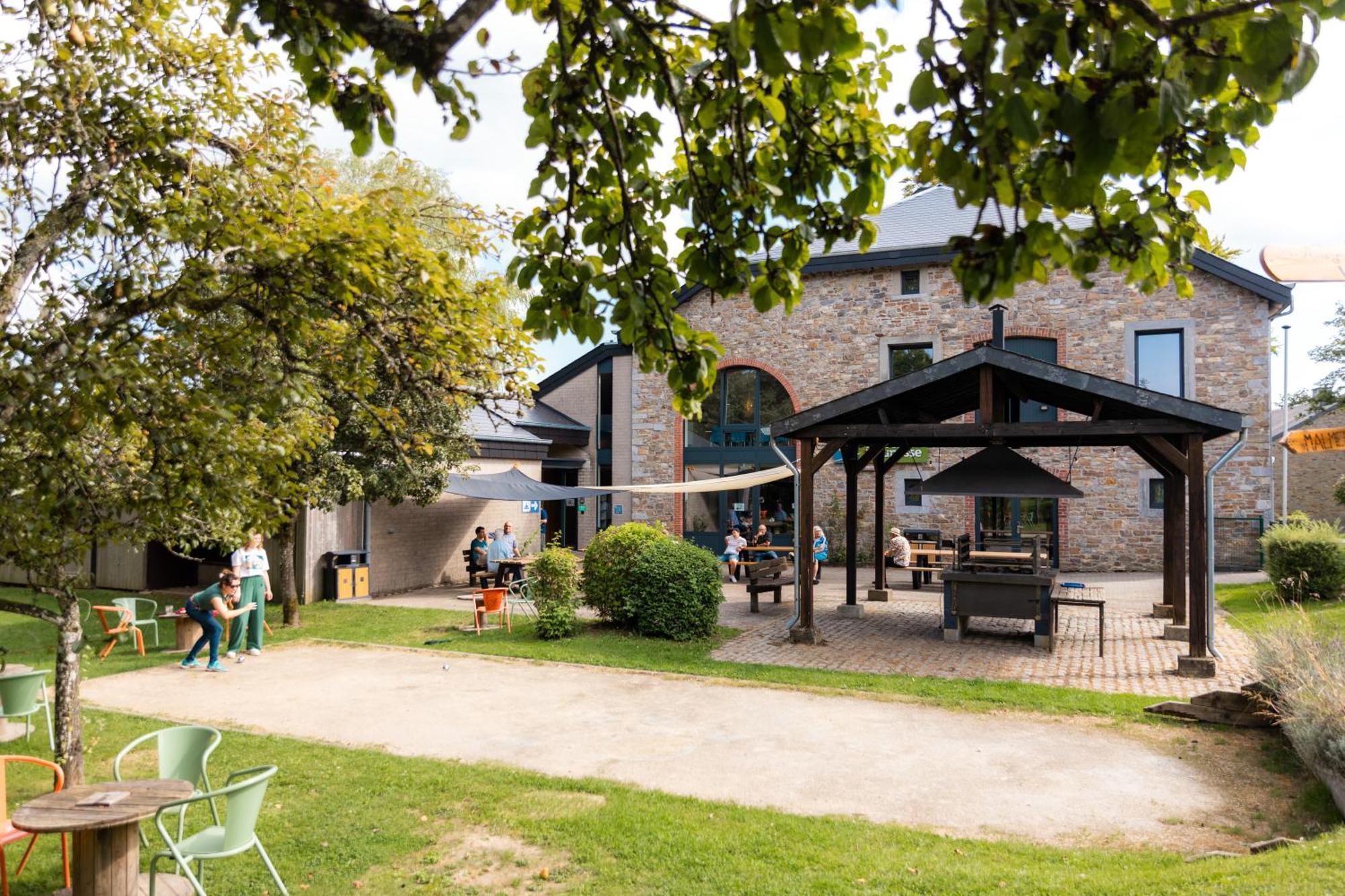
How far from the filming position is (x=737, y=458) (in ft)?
71.2

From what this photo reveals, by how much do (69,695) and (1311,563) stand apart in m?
14.7

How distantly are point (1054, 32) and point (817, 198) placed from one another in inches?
55.7

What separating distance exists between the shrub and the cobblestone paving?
148 cm

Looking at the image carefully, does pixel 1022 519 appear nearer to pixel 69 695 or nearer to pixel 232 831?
pixel 69 695

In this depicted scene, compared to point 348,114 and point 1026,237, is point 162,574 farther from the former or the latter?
point 1026,237

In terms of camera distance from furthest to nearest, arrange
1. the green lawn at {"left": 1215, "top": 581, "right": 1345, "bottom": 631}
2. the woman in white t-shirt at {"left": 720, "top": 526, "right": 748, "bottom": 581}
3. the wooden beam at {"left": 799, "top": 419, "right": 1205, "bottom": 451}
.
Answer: the woman in white t-shirt at {"left": 720, "top": 526, "right": 748, "bottom": 581}, the green lawn at {"left": 1215, "top": 581, "right": 1345, "bottom": 631}, the wooden beam at {"left": 799, "top": 419, "right": 1205, "bottom": 451}

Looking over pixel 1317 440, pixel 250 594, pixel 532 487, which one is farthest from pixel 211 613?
pixel 1317 440

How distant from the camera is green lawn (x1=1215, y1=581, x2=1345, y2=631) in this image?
1093cm

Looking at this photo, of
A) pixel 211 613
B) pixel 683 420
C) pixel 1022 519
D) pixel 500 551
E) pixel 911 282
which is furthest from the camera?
pixel 683 420

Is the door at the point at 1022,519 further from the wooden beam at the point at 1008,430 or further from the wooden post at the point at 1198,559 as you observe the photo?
the wooden post at the point at 1198,559

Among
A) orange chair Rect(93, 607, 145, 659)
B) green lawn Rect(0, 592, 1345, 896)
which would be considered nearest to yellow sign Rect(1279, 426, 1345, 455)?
green lawn Rect(0, 592, 1345, 896)

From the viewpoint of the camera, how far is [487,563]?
16.2 metres

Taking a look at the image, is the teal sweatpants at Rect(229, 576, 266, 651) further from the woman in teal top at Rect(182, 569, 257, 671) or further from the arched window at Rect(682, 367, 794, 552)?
the arched window at Rect(682, 367, 794, 552)

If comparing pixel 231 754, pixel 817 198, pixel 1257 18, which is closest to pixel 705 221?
pixel 817 198
